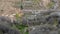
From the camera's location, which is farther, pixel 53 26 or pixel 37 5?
pixel 37 5

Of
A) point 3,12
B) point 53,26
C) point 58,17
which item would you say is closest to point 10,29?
point 53,26

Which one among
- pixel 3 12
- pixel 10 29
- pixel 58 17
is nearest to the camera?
pixel 10 29

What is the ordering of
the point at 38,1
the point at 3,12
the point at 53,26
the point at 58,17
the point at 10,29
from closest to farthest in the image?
the point at 10,29 < the point at 53,26 < the point at 58,17 < the point at 3,12 < the point at 38,1

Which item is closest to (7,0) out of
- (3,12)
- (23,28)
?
(3,12)

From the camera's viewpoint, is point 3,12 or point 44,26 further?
point 3,12

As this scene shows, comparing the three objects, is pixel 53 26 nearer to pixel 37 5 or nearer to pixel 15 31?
pixel 15 31

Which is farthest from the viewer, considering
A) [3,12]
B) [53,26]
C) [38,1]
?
[38,1]

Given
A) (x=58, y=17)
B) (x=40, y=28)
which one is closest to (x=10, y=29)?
(x=40, y=28)

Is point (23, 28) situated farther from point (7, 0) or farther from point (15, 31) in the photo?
point (7, 0)
